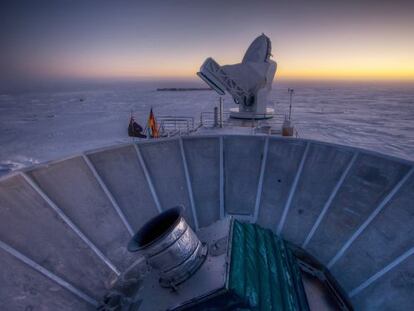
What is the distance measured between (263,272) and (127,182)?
15.6 feet

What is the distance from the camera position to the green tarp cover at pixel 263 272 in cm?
421

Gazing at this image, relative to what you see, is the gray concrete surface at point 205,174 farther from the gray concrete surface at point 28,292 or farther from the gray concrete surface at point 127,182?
the gray concrete surface at point 28,292

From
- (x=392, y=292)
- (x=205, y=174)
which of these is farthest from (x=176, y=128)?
(x=392, y=292)

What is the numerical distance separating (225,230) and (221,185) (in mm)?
3053

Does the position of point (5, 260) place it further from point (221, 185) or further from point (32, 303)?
point (221, 185)

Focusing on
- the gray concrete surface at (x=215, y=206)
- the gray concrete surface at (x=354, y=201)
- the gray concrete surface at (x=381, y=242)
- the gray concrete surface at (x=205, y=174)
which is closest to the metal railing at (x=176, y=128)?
the gray concrete surface at (x=205, y=174)

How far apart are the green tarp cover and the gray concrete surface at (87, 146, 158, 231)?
10.3ft

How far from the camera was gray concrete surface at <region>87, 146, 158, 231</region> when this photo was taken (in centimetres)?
735

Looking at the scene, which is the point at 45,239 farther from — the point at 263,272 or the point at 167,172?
the point at 263,272

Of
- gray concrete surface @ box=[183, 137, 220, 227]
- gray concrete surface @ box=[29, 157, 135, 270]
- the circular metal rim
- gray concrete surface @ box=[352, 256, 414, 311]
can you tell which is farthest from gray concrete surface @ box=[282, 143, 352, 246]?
gray concrete surface @ box=[29, 157, 135, 270]

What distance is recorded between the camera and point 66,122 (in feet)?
132

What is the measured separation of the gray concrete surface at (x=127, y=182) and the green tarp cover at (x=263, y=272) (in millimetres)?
3151

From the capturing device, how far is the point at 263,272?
16.1 feet

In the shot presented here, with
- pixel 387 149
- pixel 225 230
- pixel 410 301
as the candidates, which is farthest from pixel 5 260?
pixel 387 149
